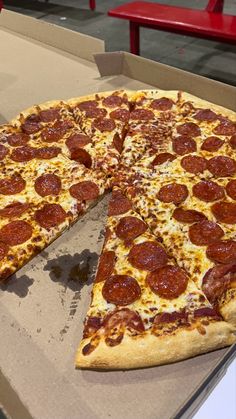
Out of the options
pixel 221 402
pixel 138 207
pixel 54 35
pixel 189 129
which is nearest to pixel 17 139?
pixel 138 207

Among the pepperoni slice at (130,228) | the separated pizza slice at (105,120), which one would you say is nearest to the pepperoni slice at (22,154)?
the separated pizza slice at (105,120)

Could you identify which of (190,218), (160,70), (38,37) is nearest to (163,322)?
(190,218)

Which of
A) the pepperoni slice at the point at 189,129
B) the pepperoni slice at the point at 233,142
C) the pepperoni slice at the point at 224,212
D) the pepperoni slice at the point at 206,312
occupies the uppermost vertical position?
the pepperoni slice at the point at 189,129

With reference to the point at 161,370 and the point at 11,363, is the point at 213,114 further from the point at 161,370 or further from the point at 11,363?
the point at 11,363

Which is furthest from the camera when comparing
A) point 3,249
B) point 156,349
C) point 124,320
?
point 3,249

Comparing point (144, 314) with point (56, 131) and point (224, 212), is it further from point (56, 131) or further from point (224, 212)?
point (56, 131)

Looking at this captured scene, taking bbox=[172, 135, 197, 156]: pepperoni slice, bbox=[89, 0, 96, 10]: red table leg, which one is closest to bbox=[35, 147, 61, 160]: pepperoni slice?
bbox=[172, 135, 197, 156]: pepperoni slice

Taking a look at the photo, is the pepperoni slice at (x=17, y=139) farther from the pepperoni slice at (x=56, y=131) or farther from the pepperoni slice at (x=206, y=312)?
the pepperoni slice at (x=206, y=312)
